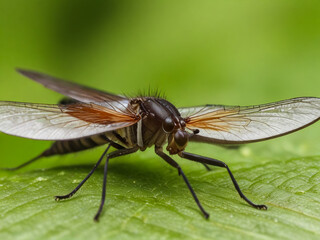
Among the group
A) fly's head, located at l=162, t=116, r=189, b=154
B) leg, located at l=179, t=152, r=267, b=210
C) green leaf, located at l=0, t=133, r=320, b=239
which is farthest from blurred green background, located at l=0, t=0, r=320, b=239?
leg, located at l=179, t=152, r=267, b=210

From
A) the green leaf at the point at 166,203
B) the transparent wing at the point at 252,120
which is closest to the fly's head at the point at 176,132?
the transparent wing at the point at 252,120

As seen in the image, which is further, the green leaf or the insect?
the insect

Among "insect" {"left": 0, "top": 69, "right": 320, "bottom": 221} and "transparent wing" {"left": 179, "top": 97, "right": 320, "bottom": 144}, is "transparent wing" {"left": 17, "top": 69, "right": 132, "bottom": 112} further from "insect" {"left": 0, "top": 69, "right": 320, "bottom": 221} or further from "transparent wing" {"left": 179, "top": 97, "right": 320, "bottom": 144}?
"transparent wing" {"left": 179, "top": 97, "right": 320, "bottom": 144}

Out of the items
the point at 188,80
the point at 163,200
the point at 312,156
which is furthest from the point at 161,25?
the point at 163,200

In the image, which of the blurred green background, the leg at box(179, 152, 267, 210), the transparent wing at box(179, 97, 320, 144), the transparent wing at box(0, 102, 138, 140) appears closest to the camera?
the leg at box(179, 152, 267, 210)

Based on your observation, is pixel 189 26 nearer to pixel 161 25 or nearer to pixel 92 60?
pixel 161 25

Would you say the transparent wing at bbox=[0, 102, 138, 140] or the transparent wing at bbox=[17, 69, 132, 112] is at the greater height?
the transparent wing at bbox=[17, 69, 132, 112]
